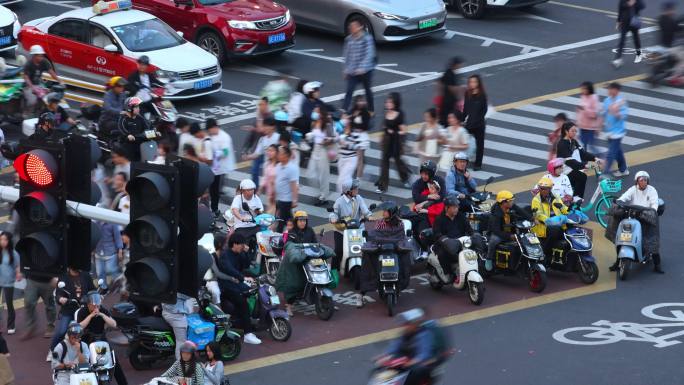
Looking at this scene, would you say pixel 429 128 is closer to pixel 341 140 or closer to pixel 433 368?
pixel 341 140

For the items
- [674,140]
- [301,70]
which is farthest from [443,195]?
[301,70]

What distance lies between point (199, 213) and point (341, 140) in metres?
14.1

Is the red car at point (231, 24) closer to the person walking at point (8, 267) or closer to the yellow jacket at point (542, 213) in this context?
the yellow jacket at point (542, 213)

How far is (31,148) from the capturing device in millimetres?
7645

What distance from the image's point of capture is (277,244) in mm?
18672

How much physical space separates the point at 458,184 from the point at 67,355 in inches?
278

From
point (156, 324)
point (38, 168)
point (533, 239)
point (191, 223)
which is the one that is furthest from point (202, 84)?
point (191, 223)

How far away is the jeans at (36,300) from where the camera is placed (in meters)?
17.3

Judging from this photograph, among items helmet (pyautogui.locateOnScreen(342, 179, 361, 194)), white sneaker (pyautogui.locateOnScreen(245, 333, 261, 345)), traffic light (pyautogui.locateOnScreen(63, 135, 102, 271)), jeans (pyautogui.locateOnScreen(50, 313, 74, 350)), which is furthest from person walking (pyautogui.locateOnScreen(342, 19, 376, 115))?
traffic light (pyautogui.locateOnScreen(63, 135, 102, 271))

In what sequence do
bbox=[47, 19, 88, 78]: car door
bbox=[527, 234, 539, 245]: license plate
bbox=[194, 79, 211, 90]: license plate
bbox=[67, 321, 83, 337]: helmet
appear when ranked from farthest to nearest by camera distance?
bbox=[47, 19, 88, 78]: car door, bbox=[194, 79, 211, 90]: license plate, bbox=[527, 234, 539, 245]: license plate, bbox=[67, 321, 83, 337]: helmet

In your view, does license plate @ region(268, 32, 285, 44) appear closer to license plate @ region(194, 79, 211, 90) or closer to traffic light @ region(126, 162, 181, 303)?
license plate @ region(194, 79, 211, 90)

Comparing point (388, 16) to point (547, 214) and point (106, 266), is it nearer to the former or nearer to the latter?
point (547, 214)

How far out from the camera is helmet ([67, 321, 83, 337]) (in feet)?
50.7

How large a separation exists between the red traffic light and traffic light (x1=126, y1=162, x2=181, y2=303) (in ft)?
1.73
